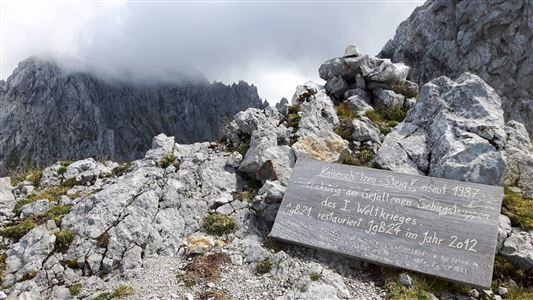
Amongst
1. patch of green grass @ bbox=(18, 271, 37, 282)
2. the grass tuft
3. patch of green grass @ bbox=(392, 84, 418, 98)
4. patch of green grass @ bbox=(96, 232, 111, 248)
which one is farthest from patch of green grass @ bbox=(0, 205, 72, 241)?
patch of green grass @ bbox=(392, 84, 418, 98)

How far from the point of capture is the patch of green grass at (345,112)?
20.6m

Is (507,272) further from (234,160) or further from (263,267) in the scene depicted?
(234,160)

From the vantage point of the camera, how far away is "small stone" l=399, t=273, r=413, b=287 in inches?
437

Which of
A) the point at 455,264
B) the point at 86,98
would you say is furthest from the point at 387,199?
the point at 86,98

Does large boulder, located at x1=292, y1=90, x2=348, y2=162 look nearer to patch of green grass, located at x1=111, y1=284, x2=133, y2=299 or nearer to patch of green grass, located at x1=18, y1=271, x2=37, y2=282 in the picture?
patch of green grass, located at x1=111, y1=284, x2=133, y2=299

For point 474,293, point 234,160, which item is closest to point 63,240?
point 234,160

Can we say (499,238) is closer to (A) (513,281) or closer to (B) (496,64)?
(A) (513,281)

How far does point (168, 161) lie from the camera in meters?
18.4

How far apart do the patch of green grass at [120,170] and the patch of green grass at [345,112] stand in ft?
36.9

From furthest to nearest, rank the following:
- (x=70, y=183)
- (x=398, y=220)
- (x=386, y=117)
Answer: (x=386, y=117) < (x=70, y=183) < (x=398, y=220)

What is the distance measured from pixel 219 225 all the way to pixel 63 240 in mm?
5401

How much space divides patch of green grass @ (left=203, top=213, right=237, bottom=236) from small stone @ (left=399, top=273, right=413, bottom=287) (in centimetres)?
606

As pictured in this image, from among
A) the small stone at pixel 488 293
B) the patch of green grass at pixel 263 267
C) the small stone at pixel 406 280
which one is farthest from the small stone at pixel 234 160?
the small stone at pixel 488 293

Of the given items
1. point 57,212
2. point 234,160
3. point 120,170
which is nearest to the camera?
point 57,212
